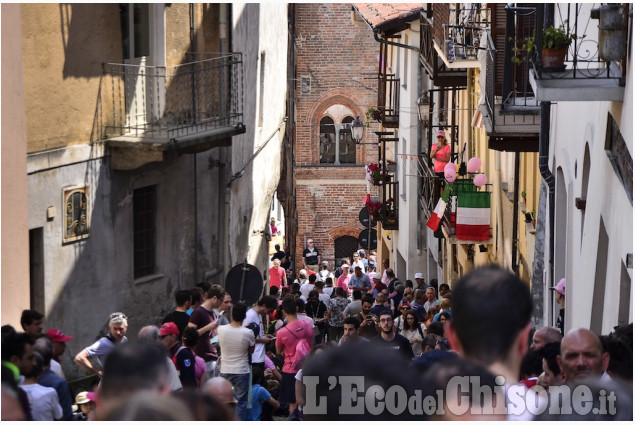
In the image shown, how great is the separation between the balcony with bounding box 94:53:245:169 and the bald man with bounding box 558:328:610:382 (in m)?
10.2

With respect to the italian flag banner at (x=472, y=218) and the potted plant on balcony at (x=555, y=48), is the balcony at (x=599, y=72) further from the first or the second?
the italian flag banner at (x=472, y=218)

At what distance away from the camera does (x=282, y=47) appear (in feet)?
93.6

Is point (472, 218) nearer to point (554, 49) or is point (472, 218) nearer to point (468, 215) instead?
point (468, 215)

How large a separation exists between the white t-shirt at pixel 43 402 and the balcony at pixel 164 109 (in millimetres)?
8696

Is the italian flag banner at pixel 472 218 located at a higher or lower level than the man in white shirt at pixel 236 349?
higher

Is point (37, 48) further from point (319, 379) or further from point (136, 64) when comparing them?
point (319, 379)

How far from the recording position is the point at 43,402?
7344 mm

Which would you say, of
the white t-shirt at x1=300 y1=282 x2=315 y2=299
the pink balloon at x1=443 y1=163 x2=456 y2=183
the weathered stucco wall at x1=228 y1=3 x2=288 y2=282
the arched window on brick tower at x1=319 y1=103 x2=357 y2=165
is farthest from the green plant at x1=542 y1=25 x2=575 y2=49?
the arched window on brick tower at x1=319 y1=103 x2=357 y2=165

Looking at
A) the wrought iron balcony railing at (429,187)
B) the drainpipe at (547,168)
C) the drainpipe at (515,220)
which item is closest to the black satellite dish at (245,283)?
the drainpipe at (547,168)

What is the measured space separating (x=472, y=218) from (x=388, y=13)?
480 inches

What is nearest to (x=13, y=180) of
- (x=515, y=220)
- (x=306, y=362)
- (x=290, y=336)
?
(x=290, y=336)

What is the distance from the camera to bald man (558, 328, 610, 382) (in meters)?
6.30

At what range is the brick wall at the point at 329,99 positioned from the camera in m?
42.1

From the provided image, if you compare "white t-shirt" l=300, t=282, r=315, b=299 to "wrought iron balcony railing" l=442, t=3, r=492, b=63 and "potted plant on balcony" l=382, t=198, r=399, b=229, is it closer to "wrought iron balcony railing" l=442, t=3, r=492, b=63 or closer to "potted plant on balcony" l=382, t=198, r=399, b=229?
"wrought iron balcony railing" l=442, t=3, r=492, b=63
